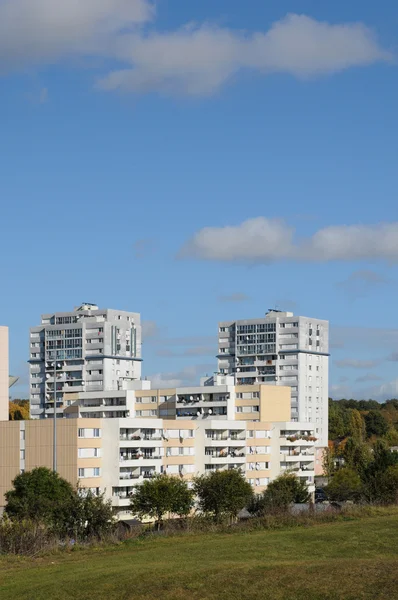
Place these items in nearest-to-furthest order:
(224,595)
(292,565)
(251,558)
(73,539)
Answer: (224,595), (292,565), (251,558), (73,539)

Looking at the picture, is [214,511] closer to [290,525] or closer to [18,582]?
[290,525]

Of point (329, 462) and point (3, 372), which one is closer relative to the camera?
point (3, 372)

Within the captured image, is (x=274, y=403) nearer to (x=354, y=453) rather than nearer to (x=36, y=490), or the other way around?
(x=354, y=453)

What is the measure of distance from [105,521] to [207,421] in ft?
179

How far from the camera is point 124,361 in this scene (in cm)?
19612

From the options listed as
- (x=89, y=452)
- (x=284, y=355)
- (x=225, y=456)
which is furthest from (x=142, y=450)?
(x=284, y=355)

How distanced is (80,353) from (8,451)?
10342cm

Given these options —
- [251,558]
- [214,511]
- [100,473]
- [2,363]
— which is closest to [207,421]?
[100,473]

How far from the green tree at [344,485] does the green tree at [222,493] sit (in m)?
31.0

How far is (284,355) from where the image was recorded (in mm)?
189125

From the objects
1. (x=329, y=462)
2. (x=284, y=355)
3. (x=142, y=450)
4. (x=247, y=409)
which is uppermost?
(x=284, y=355)

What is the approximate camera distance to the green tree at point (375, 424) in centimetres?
19291

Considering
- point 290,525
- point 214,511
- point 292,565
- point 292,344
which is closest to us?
point 292,565

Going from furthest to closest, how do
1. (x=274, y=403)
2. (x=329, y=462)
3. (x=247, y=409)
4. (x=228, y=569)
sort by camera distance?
(x=329, y=462) → (x=274, y=403) → (x=247, y=409) → (x=228, y=569)
